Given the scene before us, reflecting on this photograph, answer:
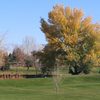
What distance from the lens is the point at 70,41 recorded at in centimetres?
6494

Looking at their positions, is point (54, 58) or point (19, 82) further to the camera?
point (54, 58)

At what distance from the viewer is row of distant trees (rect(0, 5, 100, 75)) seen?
6456 centimetres

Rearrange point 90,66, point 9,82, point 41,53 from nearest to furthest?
point 9,82, point 90,66, point 41,53

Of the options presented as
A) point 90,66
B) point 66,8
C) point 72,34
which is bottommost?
point 90,66

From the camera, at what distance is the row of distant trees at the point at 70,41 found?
64562mm

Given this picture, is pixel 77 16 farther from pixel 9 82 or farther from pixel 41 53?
pixel 9 82

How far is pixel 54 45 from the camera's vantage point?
65.9 metres

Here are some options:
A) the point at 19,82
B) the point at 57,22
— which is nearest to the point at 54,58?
the point at 57,22

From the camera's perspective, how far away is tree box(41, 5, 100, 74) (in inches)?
2544

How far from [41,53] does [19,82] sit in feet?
81.0

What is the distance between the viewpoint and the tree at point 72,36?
64.6m

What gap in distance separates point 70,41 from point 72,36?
3.21 feet

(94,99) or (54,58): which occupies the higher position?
(54,58)

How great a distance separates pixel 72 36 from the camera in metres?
65.3
